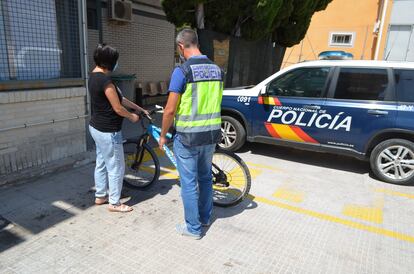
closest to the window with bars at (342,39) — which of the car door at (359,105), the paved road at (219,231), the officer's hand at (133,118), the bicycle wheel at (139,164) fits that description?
the car door at (359,105)

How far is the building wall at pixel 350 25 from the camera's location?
19.0 metres

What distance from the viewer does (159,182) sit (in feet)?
15.0

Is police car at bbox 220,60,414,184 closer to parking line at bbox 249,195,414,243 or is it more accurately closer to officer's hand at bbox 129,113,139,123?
parking line at bbox 249,195,414,243

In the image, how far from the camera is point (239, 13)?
8.76 m

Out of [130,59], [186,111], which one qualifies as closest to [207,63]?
[186,111]

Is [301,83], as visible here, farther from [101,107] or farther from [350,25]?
[350,25]

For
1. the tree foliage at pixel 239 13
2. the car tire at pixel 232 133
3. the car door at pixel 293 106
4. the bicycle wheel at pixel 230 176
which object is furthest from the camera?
the tree foliage at pixel 239 13

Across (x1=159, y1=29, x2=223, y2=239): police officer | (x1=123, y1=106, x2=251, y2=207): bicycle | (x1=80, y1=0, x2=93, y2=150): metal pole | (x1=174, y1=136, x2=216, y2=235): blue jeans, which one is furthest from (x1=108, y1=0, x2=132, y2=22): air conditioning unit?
(x1=174, y1=136, x2=216, y2=235): blue jeans

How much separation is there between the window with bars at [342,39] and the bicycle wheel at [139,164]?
19.0m

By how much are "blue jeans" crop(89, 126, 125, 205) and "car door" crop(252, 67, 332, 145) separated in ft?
9.42

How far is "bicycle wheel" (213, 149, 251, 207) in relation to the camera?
3.76 meters

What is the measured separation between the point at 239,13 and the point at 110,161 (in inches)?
261

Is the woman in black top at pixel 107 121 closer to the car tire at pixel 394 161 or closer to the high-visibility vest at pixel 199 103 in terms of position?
the high-visibility vest at pixel 199 103

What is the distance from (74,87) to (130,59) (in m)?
4.87
